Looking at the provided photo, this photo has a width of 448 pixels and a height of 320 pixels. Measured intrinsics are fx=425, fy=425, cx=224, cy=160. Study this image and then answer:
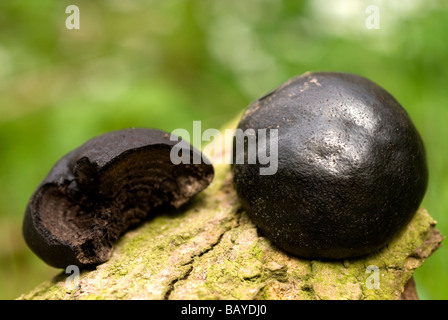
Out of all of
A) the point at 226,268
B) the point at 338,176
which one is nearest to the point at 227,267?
the point at 226,268

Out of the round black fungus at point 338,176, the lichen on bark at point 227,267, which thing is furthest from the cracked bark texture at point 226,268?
the round black fungus at point 338,176

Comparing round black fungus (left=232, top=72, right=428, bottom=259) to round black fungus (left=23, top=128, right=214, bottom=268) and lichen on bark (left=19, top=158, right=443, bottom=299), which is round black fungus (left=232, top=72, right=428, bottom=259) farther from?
round black fungus (left=23, top=128, right=214, bottom=268)

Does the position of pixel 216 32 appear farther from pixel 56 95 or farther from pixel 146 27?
pixel 56 95

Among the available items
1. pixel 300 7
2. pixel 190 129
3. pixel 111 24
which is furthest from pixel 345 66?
pixel 111 24

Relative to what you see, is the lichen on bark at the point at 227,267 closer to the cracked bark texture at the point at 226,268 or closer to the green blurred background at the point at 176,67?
the cracked bark texture at the point at 226,268

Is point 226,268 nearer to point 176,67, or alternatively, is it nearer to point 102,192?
point 102,192
